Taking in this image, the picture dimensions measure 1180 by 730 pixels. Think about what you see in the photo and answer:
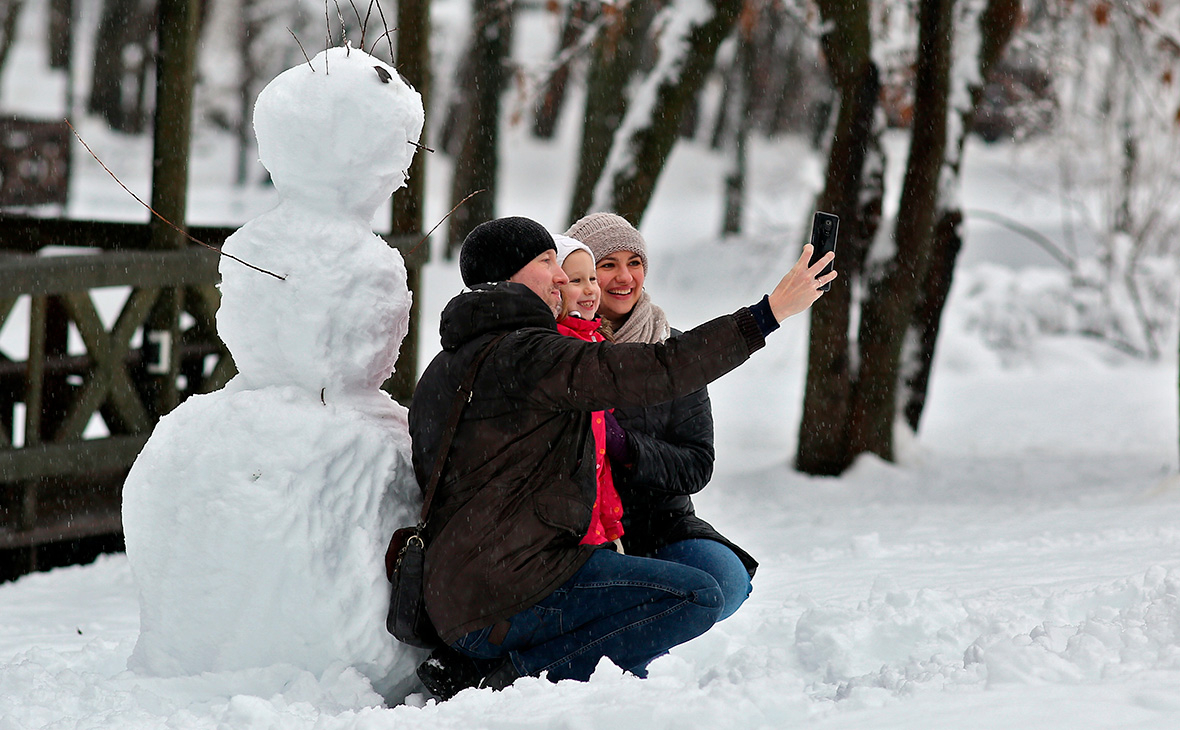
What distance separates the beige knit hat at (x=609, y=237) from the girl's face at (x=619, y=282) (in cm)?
2

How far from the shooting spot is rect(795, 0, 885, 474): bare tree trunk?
7746mm

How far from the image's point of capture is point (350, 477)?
3.12 meters

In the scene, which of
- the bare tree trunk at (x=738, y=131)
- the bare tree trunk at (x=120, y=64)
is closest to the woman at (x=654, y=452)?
the bare tree trunk at (x=738, y=131)

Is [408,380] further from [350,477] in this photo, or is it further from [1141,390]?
[1141,390]

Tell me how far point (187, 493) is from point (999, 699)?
196 cm

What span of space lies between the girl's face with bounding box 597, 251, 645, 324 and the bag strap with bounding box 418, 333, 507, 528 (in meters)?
0.82

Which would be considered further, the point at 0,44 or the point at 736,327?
the point at 0,44

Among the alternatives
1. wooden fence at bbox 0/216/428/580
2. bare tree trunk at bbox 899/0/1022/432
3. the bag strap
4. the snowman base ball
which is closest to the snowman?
the snowman base ball

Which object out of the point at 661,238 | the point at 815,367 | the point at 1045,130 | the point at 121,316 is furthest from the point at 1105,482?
the point at 661,238

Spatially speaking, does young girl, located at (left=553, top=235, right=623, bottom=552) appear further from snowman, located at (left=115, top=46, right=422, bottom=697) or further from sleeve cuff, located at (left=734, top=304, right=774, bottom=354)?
sleeve cuff, located at (left=734, top=304, right=774, bottom=354)

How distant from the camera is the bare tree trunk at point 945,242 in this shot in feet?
27.0

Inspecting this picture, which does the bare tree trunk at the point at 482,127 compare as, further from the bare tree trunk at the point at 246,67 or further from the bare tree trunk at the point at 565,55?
→ the bare tree trunk at the point at 246,67

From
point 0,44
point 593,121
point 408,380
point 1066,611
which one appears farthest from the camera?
point 0,44

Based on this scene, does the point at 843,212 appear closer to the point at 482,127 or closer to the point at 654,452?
the point at 654,452
